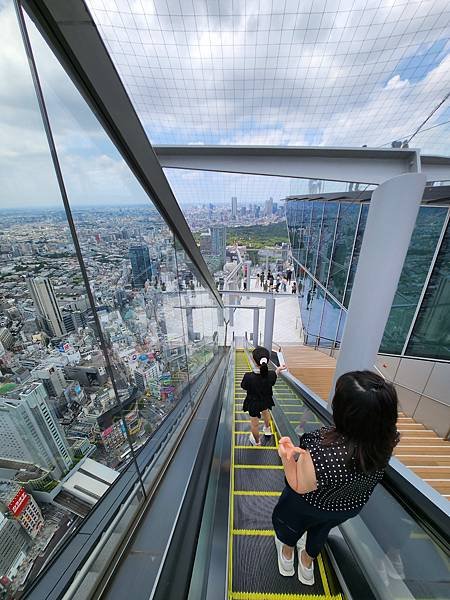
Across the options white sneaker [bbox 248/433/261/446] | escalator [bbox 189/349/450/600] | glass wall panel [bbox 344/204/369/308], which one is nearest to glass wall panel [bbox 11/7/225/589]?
escalator [bbox 189/349/450/600]

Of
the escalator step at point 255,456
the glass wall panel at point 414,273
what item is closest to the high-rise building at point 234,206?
the glass wall panel at point 414,273

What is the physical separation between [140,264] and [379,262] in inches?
104

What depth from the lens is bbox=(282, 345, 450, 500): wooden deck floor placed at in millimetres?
3096

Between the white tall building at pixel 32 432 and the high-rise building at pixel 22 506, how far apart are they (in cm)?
7

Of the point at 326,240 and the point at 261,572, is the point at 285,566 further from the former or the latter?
the point at 326,240

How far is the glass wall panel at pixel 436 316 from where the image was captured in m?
4.86

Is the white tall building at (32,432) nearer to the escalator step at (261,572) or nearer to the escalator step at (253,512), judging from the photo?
the escalator step at (261,572)

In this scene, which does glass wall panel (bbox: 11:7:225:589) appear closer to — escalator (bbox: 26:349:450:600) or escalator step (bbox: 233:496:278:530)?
escalator (bbox: 26:349:450:600)

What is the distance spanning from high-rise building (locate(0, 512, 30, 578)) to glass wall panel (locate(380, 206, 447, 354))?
21.5 feet

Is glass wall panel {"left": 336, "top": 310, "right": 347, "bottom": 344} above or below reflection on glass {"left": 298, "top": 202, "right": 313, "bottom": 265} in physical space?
below

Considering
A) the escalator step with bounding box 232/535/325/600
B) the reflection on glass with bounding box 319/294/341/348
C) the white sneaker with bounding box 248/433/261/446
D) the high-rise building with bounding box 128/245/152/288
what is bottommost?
the reflection on glass with bounding box 319/294/341/348

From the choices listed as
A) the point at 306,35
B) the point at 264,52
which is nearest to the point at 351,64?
the point at 306,35

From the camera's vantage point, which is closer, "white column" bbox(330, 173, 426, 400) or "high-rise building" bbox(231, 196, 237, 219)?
"white column" bbox(330, 173, 426, 400)

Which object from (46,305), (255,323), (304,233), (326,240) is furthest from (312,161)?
(255,323)
